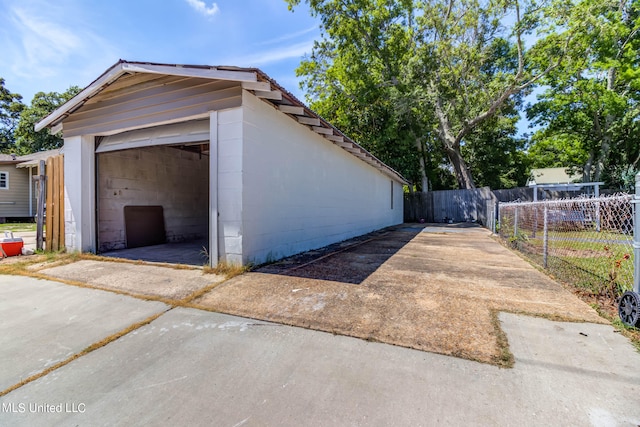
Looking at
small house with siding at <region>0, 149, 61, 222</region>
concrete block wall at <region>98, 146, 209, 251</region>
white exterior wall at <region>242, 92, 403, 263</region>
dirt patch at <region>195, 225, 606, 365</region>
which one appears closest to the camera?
dirt patch at <region>195, 225, 606, 365</region>

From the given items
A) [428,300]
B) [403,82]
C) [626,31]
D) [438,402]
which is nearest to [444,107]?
[403,82]

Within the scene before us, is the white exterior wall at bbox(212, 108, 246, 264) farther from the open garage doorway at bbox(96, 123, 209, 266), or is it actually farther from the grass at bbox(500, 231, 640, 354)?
the grass at bbox(500, 231, 640, 354)

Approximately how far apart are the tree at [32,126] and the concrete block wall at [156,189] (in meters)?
23.6

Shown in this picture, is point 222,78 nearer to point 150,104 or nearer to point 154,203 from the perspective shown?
point 150,104

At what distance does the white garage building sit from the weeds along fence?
4481 millimetres

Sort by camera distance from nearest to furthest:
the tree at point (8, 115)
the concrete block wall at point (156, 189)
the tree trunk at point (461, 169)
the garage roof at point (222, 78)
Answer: the garage roof at point (222, 78), the concrete block wall at point (156, 189), the tree trunk at point (461, 169), the tree at point (8, 115)

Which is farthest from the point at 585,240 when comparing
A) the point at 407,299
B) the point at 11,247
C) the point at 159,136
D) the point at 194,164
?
the point at 11,247

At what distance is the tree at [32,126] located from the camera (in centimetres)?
2338

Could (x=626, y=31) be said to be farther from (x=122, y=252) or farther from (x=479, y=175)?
(x=122, y=252)

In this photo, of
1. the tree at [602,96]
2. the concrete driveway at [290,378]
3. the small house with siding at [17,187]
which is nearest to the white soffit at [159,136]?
the concrete driveway at [290,378]

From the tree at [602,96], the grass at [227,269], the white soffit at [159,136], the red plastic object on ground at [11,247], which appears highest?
the tree at [602,96]

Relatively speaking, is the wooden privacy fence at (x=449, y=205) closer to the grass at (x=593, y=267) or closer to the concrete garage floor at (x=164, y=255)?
the grass at (x=593, y=267)

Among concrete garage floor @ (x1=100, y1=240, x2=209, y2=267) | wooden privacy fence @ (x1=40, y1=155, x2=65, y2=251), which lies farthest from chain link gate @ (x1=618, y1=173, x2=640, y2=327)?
wooden privacy fence @ (x1=40, y1=155, x2=65, y2=251)

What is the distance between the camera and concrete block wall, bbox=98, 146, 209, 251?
647 cm
